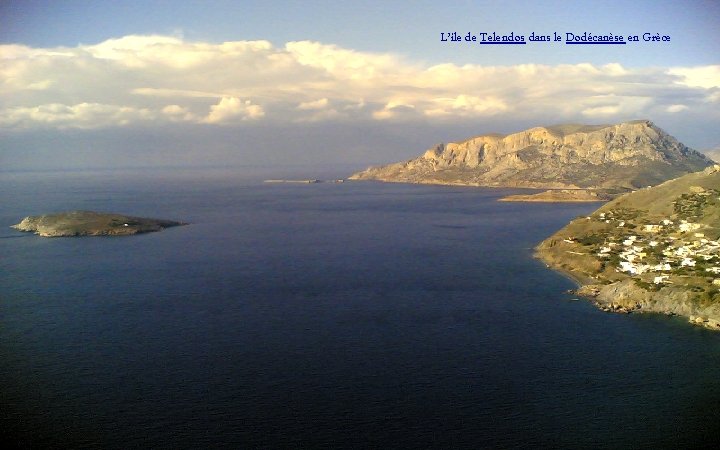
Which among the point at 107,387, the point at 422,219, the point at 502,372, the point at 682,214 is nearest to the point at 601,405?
the point at 502,372

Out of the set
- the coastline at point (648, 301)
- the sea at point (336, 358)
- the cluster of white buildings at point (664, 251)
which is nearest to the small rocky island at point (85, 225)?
the sea at point (336, 358)

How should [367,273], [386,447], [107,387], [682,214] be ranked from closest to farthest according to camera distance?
[386,447] < [107,387] < [367,273] < [682,214]

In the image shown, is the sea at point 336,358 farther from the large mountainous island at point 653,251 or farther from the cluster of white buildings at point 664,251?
the cluster of white buildings at point 664,251

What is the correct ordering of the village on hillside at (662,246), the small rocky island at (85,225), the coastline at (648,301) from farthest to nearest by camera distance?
the small rocky island at (85,225)
the village on hillside at (662,246)
the coastline at (648,301)

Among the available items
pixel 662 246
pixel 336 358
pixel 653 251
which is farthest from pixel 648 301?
pixel 336 358

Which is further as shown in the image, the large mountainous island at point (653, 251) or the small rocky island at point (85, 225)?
the small rocky island at point (85, 225)

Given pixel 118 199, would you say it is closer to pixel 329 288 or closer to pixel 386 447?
pixel 329 288

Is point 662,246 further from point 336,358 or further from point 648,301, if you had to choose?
point 336,358
